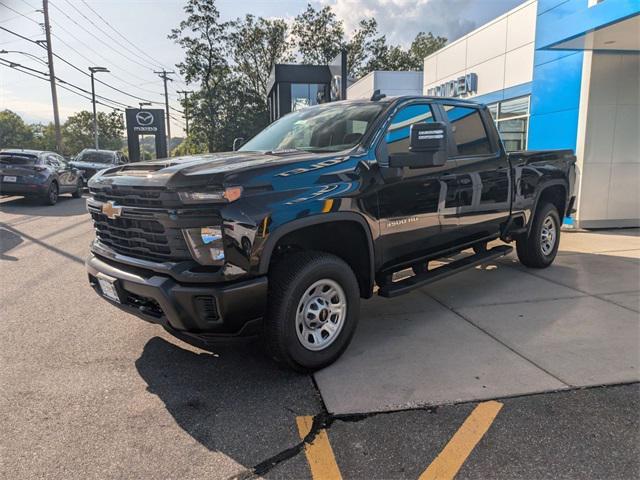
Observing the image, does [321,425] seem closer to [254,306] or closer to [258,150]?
[254,306]

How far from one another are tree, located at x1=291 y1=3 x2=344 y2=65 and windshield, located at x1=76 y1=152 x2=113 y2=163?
2760 centimetres

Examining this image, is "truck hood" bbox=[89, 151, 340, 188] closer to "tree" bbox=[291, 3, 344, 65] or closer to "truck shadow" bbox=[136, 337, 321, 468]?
"truck shadow" bbox=[136, 337, 321, 468]

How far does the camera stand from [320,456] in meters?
2.60

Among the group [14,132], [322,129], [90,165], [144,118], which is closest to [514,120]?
[322,129]

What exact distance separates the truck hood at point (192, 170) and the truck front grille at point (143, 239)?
0.27 metres

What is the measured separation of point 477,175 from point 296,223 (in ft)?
8.03

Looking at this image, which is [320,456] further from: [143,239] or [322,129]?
[322,129]

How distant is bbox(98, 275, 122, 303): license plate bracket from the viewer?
3297mm

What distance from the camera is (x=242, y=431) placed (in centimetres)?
284

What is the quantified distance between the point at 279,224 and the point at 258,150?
1576 mm

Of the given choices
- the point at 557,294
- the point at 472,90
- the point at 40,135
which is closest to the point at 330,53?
the point at 472,90

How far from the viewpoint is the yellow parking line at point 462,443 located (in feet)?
8.09

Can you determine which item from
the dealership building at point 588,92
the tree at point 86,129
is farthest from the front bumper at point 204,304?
the tree at point 86,129

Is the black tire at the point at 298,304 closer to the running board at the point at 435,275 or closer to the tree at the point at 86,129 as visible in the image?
the running board at the point at 435,275
